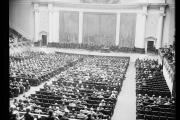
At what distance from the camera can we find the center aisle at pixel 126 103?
1222cm

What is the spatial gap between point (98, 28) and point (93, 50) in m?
6.82

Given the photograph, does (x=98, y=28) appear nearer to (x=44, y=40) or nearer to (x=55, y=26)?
(x=55, y=26)

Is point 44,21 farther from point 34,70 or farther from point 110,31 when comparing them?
point 34,70

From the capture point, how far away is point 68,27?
38.6 metres

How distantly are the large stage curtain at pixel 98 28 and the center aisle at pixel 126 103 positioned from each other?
718 inches

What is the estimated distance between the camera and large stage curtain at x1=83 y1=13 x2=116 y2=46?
3784 centimetres

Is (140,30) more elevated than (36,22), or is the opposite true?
(36,22)

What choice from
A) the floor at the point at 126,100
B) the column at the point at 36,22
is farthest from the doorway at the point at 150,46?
the column at the point at 36,22

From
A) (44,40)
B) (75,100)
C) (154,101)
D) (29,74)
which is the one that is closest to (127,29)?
(44,40)

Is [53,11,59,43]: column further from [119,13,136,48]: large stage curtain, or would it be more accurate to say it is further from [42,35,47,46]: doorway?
[119,13,136,48]: large stage curtain

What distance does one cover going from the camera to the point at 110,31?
37.9 metres

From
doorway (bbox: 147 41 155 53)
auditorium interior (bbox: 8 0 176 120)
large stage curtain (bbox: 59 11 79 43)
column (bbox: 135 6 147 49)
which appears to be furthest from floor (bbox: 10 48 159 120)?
large stage curtain (bbox: 59 11 79 43)

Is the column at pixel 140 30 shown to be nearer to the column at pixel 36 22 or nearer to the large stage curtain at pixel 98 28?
the large stage curtain at pixel 98 28

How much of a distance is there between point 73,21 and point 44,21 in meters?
4.58
